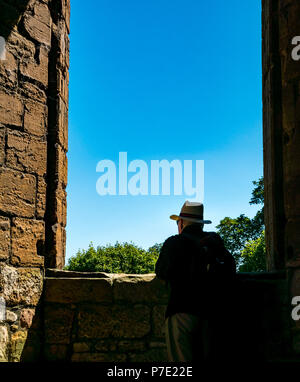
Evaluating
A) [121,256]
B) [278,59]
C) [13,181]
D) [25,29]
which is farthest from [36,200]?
[121,256]

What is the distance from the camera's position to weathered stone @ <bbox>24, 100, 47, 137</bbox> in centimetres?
359

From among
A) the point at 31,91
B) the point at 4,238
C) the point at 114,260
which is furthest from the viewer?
the point at 114,260

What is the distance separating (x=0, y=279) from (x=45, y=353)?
0.76 meters

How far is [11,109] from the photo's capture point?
136 inches

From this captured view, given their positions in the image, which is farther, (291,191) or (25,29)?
(25,29)

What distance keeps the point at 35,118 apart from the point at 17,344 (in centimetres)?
188

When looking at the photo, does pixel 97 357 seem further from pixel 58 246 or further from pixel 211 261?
pixel 211 261

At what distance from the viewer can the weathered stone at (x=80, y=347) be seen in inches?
135

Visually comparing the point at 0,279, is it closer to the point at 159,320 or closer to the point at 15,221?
the point at 15,221

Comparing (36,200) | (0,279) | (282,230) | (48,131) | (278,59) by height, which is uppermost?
(278,59)

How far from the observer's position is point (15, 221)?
3375 millimetres
